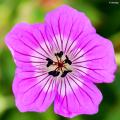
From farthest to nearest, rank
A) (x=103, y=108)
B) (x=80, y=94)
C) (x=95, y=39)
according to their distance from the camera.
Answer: (x=103, y=108), (x=80, y=94), (x=95, y=39)

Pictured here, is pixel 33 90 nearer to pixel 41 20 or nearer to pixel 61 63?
pixel 61 63

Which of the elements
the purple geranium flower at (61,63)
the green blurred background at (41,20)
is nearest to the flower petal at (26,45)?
the purple geranium flower at (61,63)

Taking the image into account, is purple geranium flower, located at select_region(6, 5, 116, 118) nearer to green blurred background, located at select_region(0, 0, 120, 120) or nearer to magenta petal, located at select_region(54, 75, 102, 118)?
magenta petal, located at select_region(54, 75, 102, 118)

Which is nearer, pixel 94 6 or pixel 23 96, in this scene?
pixel 23 96

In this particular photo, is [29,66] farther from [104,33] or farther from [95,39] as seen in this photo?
[104,33]

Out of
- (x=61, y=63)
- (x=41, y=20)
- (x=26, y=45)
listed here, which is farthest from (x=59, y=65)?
(x=41, y=20)

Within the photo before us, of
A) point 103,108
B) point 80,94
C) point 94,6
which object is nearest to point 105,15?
point 94,6

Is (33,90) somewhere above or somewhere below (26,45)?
below
